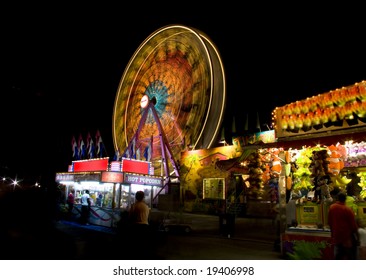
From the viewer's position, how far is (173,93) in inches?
1170

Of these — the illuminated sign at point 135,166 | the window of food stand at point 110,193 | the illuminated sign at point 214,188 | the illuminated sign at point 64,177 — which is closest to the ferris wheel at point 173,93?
the illuminated sign at point 214,188

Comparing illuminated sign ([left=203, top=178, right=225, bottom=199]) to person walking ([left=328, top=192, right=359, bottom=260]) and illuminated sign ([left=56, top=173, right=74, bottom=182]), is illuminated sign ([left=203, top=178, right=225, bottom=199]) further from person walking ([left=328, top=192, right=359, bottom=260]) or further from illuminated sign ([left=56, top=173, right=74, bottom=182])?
person walking ([left=328, top=192, right=359, bottom=260])

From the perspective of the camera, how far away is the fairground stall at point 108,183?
1686cm

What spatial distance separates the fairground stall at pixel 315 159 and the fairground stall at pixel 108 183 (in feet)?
31.3

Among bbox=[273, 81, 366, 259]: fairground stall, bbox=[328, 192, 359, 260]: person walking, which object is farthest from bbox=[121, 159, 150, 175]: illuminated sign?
bbox=[328, 192, 359, 260]: person walking

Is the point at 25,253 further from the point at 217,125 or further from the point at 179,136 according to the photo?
the point at 179,136

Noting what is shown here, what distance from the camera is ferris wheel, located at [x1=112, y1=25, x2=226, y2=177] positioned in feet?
82.7

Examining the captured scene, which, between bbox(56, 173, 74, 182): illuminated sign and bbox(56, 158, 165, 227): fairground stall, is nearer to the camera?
bbox(56, 158, 165, 227): fairground stall

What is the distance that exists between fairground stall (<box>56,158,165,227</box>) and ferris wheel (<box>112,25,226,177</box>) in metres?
4.84

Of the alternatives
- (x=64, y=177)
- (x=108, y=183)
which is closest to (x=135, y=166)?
(x=108, y=183)

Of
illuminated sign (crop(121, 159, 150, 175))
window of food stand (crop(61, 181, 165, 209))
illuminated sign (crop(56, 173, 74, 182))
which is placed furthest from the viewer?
illuminated sign (crop(56, 173, 74, 182))

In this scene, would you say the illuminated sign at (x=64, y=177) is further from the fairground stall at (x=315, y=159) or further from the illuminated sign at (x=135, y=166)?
the fairground stall at (x=315, y=159)

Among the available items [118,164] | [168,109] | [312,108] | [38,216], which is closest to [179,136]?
[168,109]

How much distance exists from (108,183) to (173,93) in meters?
12.2
